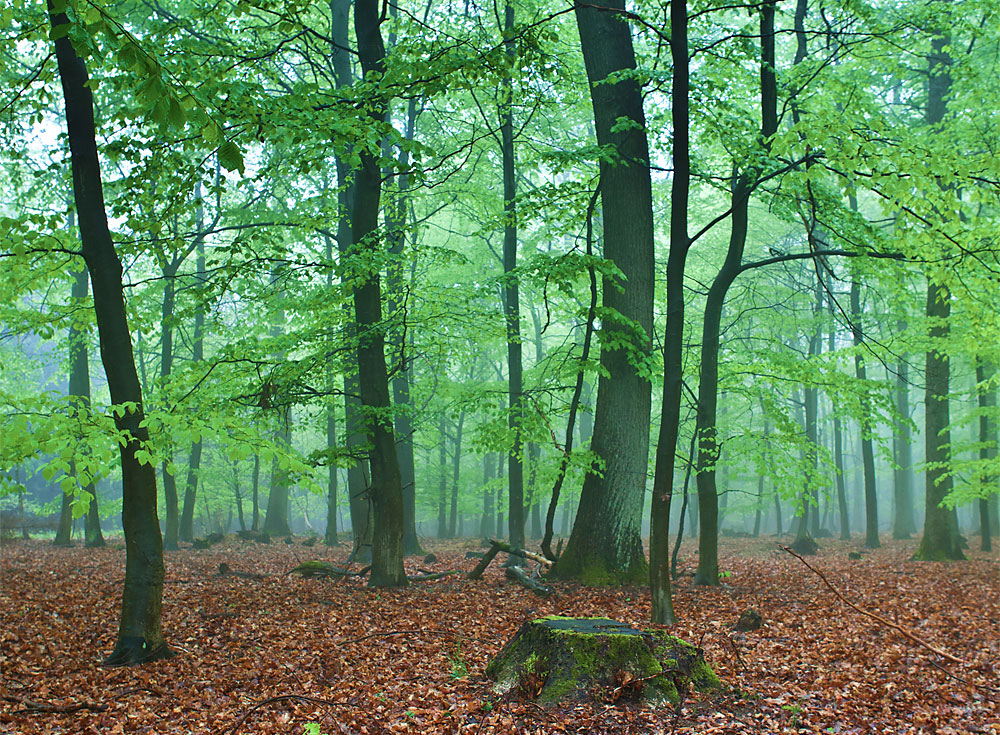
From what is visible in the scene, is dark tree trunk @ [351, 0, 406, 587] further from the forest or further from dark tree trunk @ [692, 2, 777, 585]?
dark tree trunk @ [692, 2, 777, 585]

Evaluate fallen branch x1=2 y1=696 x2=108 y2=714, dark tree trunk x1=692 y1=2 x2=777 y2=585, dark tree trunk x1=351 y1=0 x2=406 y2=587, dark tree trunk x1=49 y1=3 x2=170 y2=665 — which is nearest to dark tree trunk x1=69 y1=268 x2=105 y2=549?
dark tree trunk x1=351 y1=0 x2=406 y2=587

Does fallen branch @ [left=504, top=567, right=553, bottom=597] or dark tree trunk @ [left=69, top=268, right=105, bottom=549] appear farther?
dark tree trunk @ [left=69, top=268, right=105, bottom=549]

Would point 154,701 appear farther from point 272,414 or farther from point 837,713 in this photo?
point 837,713

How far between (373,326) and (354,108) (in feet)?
8.94

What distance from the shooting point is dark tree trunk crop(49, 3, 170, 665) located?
586 centimetres

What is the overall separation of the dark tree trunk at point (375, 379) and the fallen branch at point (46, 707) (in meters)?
4.78

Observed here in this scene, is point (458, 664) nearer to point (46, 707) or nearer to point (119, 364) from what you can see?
point (46, 707)

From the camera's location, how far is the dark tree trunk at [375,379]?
9.52 meters

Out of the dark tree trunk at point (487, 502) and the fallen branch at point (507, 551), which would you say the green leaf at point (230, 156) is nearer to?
the fallen branch at point (507, 551)

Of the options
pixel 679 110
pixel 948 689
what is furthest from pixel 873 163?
pixel 948 689

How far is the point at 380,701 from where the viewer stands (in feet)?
17.3

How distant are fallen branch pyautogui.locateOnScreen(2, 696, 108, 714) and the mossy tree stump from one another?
2923 millimetres

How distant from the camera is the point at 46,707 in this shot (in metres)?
4.80

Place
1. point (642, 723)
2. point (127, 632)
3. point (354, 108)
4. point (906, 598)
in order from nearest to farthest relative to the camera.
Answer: point (642, 723), point (127, 632), point (354, 108), point (906, 598)
